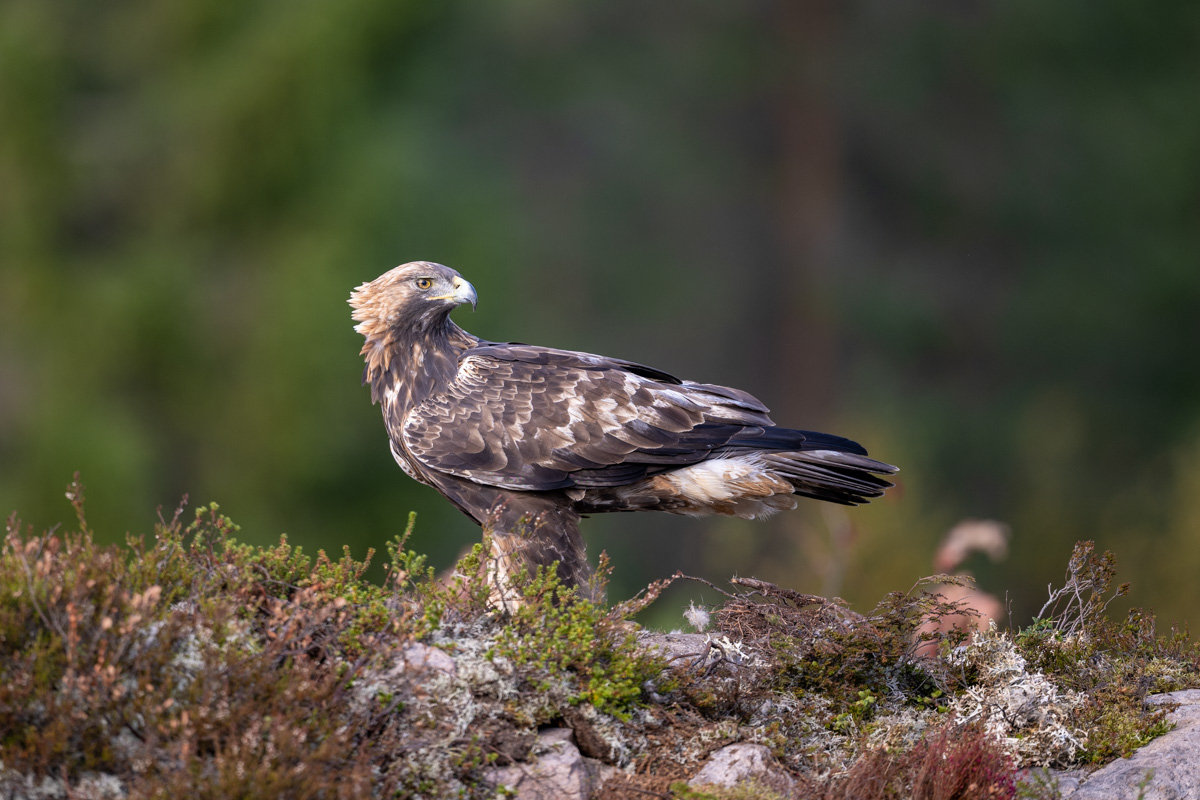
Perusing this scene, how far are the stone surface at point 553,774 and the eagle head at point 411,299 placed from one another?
292 cm

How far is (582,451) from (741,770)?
2.07 meters

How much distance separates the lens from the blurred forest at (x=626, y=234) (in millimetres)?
19391

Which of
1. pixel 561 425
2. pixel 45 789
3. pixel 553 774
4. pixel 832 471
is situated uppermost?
pixel 832 471

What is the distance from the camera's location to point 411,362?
7355 mm

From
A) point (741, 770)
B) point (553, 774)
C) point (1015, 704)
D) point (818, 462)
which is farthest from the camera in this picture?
point (818, 462)

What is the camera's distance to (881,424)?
70.7ft

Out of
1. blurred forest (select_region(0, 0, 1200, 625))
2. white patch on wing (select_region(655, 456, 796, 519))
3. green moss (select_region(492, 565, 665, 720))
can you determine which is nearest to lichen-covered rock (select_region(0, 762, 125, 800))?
green moss (select_region(492, 565, 665, 720))

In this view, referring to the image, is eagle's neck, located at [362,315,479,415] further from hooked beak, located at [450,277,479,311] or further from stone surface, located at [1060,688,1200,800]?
stone surface, located at [1060,688,1200,800]

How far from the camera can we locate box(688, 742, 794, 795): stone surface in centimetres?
538

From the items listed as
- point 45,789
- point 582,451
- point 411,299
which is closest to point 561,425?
point 582,451

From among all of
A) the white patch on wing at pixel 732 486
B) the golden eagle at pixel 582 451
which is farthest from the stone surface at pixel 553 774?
the white patch on wing at pixel 732 486

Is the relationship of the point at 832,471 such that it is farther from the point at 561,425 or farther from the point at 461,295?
the point at 461,295

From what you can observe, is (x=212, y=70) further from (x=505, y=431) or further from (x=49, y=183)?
(x=505, y=431)

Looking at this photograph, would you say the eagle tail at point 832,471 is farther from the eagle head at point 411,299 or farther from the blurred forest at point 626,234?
the blurred forest at point 626,234
